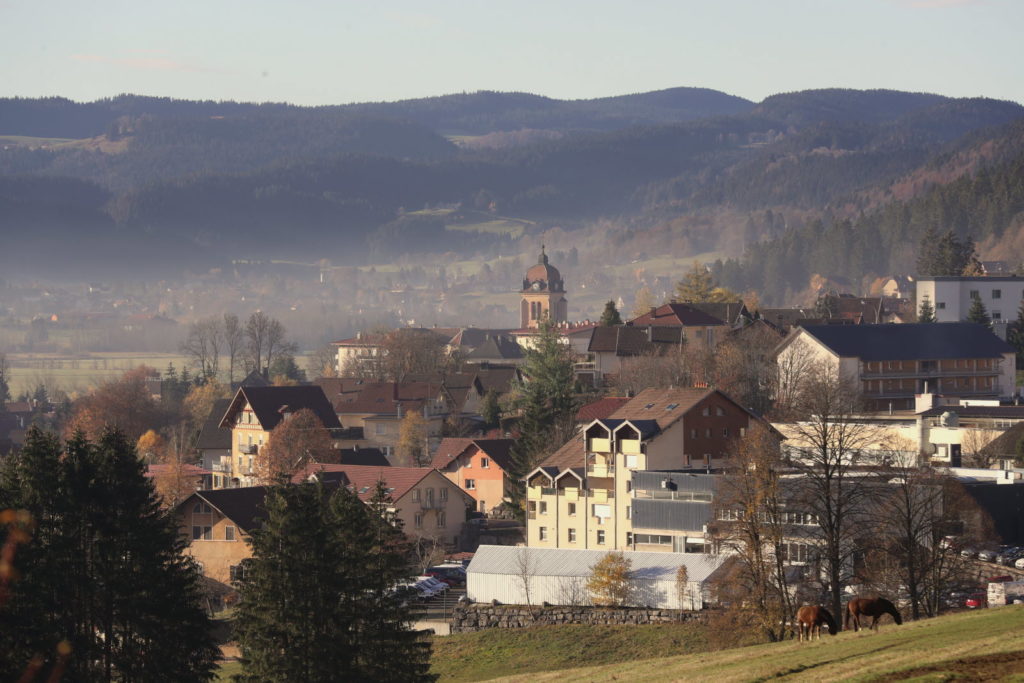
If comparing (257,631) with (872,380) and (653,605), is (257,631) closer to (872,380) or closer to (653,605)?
(653,605)

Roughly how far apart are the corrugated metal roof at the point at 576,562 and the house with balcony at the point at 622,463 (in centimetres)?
382

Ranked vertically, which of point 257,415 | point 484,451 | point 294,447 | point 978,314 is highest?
point 978,314

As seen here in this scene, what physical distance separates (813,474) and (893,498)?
703cm

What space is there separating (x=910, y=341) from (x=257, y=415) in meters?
39.9

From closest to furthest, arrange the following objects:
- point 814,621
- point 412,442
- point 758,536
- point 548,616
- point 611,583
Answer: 1. point 814,621
2. point 758,536
3. point 611,583
4. point 548,616
5. point 412,442

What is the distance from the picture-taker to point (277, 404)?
333 ft

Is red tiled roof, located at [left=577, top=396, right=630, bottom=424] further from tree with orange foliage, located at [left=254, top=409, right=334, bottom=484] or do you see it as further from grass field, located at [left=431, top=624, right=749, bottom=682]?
grass field, located at [left=431, top=624, right=749, bottom=682]

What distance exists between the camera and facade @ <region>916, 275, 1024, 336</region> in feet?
429

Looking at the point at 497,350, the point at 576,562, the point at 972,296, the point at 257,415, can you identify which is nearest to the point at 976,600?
the point at 576,562

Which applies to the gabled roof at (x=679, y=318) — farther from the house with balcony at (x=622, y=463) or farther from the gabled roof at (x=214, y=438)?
the house with balcony at (x=622, y=463)

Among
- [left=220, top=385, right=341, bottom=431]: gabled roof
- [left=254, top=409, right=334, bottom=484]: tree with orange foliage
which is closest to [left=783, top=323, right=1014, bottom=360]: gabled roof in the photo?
[left=220, top=385, right=341, bottom=431]: gabled roof

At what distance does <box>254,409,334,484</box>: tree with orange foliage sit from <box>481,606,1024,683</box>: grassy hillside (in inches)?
1988

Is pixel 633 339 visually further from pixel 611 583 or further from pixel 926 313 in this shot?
pixel 611 583

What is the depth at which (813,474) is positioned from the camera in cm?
4431
